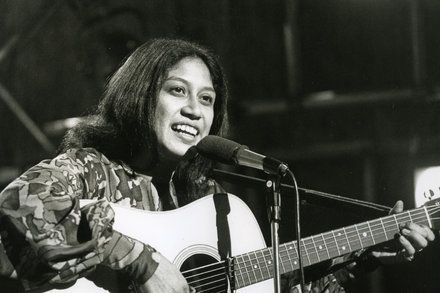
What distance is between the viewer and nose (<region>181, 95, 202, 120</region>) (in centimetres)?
239

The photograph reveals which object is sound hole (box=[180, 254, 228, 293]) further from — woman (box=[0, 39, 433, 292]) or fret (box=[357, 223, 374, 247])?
fret (box=[357, 223, 374, 247])

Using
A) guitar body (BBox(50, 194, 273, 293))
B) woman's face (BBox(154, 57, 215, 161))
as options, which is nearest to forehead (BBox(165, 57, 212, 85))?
woman's face (BBox(154, 57, 215, 161))

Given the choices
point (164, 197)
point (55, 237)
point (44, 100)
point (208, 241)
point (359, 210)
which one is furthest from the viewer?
point (44, 100)

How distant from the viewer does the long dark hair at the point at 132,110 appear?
2.29 metres

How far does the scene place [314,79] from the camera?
3369 mm

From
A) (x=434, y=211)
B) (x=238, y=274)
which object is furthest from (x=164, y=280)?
(x=434, y=211)

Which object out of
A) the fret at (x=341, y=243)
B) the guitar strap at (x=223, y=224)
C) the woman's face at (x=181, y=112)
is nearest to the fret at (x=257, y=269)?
the guitar strap at (x=223, y=224)

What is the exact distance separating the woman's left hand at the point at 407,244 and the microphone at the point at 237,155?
107cm

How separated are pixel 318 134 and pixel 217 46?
821mm

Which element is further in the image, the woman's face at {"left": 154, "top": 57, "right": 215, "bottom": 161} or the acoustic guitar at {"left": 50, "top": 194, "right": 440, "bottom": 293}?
the woman's face at {"left": 154, "top": 57, "right": 215, "bottom": 161}

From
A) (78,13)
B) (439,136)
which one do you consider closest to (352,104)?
(439,136)

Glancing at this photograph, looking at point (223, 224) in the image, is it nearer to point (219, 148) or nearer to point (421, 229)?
point (219, 148)

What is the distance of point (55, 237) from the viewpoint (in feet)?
5.35

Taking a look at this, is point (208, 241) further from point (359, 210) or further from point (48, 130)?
point (48, 130)
